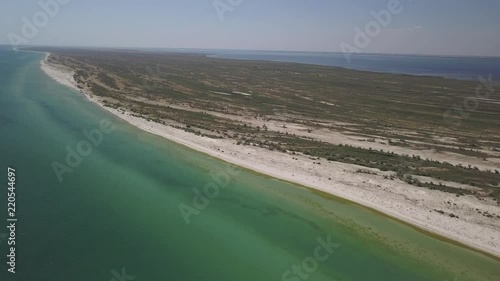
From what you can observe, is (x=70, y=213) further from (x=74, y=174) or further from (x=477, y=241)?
(x=477, y=241)

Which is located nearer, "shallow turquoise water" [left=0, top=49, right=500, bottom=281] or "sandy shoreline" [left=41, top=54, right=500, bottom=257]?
"shallow turquoise water" [left=0, top=49, right=500, bottom=281]

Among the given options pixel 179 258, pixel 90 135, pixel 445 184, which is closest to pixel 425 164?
pixel 445 184

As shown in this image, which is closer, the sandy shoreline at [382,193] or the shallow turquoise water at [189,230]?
the shallow turquoise water at [189,230]

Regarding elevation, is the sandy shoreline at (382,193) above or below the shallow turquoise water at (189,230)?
above

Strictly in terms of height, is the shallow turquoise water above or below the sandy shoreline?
Result: below
